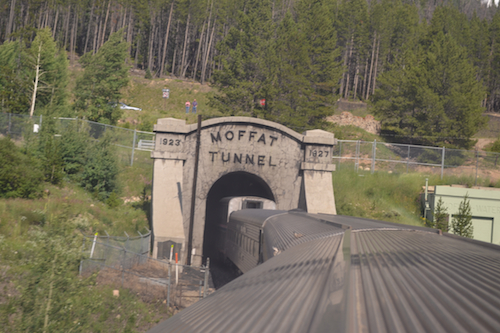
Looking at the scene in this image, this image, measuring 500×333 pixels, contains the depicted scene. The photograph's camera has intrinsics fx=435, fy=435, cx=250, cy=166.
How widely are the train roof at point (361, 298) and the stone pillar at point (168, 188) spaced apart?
1661 centimetres

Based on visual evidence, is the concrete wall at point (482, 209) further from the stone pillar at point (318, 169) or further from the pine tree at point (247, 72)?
the pine tree at point (247, 72)

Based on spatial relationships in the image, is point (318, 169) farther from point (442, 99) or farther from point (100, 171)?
point (442, 99)

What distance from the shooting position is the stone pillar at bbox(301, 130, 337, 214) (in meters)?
23.8

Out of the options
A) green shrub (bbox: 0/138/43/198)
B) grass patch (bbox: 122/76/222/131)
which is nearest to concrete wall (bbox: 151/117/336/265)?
green shrub (bbox: 0/138/43/198)

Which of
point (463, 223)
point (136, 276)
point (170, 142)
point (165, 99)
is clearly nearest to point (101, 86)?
point (170, 142)

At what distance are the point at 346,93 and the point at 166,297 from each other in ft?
244

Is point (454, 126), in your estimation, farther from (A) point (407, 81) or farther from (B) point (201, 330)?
(B) point (201, 330)

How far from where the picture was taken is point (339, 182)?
29.6m

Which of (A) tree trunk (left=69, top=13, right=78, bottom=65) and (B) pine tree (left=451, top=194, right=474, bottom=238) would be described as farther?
(A) tree trunk (left=69, top=13, right=78, bottom=65)

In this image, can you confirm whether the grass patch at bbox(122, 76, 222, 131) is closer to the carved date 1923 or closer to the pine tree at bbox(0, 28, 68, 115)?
the pine tree at bbox(0, 28, 68, 115)

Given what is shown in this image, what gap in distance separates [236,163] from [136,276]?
936cm

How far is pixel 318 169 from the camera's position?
24062mm

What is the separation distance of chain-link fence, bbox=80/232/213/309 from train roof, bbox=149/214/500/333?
10942 millimetres

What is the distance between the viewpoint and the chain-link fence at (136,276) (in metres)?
15.2
